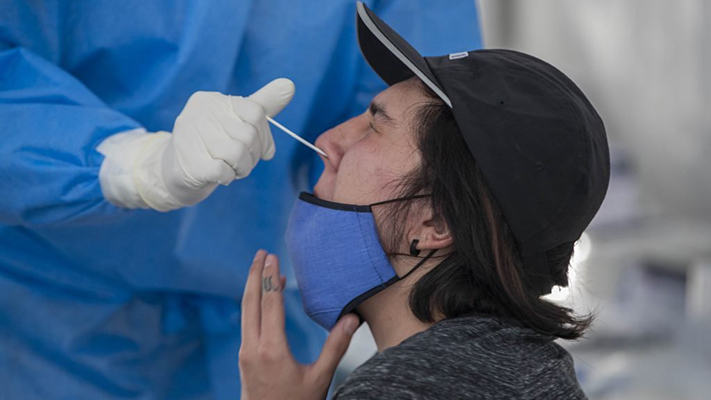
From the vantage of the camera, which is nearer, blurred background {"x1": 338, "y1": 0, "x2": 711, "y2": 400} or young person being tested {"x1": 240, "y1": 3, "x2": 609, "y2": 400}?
young person being tested {"x1": 240, "y1": 3, "x2": 609, "y2": 400}

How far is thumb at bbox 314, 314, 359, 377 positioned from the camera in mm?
1060

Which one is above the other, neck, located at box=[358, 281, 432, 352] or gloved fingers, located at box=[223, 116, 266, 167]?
gloved fingers, located at box=[223, 116, 266, 167]

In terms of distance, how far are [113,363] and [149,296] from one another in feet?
0.40

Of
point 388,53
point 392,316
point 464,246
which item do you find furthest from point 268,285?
point 388,53

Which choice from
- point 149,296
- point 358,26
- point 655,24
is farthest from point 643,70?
point 149,296

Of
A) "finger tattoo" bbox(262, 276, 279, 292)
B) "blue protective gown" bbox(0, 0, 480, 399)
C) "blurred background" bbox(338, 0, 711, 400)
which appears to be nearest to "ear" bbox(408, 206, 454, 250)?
"finger tattoo" bbox(262, 276, 279, 292)

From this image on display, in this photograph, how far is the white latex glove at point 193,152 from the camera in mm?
999

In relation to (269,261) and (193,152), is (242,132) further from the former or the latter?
(269,261)

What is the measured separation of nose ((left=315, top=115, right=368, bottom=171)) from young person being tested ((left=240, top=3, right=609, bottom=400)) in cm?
2

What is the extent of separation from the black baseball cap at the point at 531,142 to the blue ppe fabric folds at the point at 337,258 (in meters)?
0.19

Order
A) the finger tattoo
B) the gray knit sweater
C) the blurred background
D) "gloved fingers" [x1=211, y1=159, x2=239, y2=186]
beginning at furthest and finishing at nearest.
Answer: the blurred background
the finger tattoo
"gloved fingers" [x1=211, y1=159, x2=239, y2=186]
the gray knit sweater

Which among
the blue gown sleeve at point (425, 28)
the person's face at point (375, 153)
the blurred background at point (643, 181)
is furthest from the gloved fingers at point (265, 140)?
the blurred background at point (643, 181)

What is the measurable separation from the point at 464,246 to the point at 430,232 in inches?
2.2

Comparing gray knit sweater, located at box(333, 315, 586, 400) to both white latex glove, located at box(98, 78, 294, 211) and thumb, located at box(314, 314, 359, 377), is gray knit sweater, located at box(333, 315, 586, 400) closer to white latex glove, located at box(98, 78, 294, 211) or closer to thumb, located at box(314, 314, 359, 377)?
thumb, located at box(314, 314, 359, 377)
